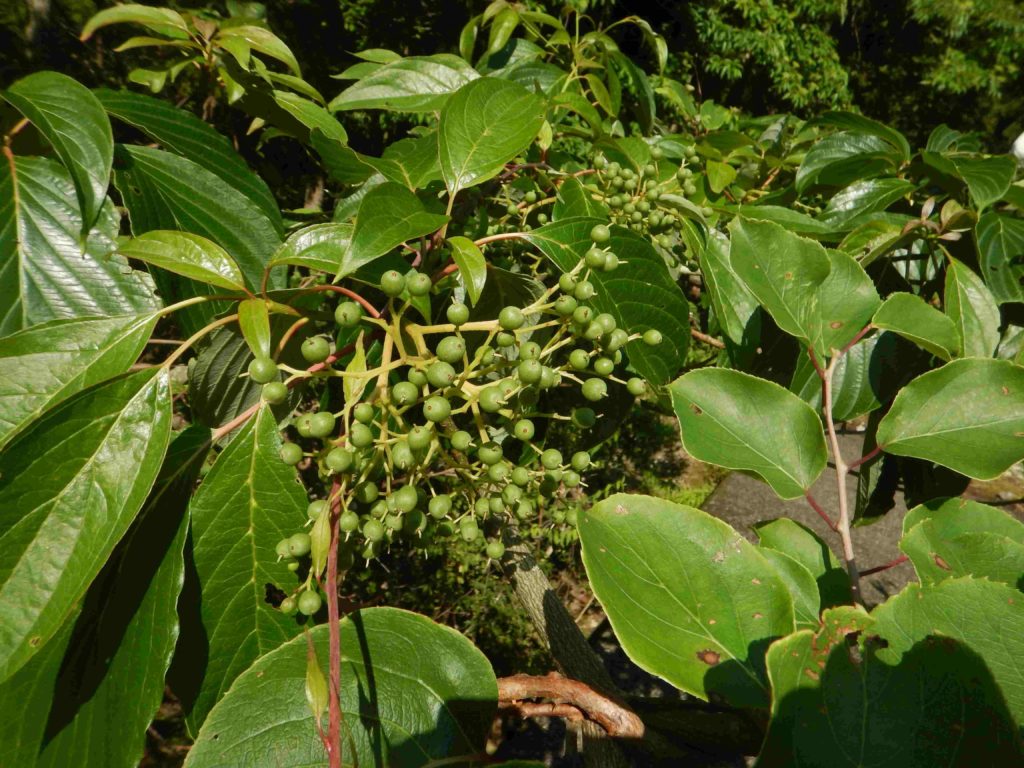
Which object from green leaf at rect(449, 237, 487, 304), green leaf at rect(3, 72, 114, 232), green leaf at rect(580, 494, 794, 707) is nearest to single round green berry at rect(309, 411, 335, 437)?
green leaf at rect(449, 237, 487, 304)

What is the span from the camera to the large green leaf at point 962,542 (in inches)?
30.5

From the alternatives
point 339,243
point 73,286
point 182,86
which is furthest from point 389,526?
point 182,86

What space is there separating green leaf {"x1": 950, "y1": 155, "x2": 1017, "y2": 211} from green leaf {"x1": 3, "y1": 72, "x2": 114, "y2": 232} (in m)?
1.67

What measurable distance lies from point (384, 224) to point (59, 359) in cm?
52

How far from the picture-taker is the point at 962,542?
809 mm

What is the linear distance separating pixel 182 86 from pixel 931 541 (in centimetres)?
410

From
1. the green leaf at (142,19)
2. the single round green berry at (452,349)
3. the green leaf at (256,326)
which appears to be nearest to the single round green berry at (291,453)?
the green leaf at (256,326)

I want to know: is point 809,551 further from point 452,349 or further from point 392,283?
point 392,283

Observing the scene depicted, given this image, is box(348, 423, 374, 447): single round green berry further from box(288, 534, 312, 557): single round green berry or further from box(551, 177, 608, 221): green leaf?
box(551, 177, 608, 221): green leaf

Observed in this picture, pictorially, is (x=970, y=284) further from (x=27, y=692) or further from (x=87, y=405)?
(x=27, y=692)

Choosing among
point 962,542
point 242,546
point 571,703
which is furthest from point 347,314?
point 962,542

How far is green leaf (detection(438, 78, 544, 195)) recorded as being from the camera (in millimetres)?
1068

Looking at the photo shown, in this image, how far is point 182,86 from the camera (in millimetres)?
3537

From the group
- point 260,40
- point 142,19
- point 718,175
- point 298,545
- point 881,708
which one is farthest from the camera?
point 718,175
